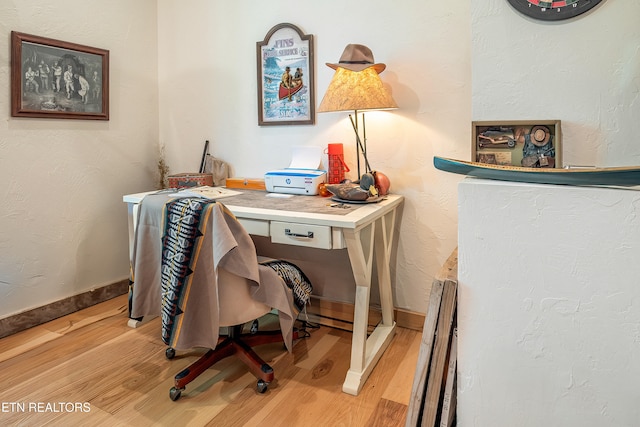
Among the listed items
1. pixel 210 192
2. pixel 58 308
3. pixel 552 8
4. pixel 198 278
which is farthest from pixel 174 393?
pixel 552 8

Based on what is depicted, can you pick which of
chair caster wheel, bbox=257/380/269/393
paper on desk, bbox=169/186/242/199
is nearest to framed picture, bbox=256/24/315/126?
paper on desk, bbox=169/186/242/199

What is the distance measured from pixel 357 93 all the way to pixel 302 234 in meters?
0.74

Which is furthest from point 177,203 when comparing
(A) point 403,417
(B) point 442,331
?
(A) point 403,417

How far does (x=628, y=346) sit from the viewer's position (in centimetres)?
97

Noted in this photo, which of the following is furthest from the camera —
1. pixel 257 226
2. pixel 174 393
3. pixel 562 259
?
pixel 257 226

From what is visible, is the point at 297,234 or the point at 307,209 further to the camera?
the point at 307,209

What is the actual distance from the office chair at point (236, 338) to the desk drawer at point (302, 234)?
0.28m

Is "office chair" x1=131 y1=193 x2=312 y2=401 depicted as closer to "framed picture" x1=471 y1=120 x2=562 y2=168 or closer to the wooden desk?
the wooden desk

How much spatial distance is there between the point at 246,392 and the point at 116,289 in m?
1.50

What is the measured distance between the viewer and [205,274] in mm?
1554

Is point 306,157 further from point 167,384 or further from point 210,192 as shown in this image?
point 167,384

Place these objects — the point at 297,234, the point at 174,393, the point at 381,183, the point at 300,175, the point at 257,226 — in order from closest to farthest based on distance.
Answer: the point at 174,393
the point at 297,234
the point at 257,226
the point at 381,183
the point at 300,175

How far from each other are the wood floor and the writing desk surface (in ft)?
2.35

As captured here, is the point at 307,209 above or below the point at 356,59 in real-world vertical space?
below
